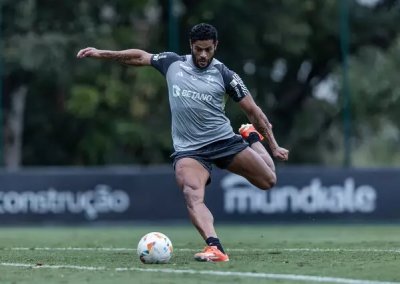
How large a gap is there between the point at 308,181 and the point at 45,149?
36.4 ft

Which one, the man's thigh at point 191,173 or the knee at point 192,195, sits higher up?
the man's thigh at point 191,173

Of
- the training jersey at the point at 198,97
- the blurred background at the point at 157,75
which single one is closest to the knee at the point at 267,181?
the training jersey at the point at 198,97

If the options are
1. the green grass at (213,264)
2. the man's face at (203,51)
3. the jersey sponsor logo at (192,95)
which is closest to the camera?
the green grass at (213,264)

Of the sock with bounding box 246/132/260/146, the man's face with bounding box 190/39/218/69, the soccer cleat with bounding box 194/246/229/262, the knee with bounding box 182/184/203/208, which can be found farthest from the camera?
the sock with bounding box 246/132/260/146

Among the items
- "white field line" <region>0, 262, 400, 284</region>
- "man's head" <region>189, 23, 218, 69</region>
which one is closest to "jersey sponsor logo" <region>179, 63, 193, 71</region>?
"man's head" <region>189, 23, 218, 69</region>

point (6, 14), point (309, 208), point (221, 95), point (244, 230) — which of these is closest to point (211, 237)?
point (221, 95)

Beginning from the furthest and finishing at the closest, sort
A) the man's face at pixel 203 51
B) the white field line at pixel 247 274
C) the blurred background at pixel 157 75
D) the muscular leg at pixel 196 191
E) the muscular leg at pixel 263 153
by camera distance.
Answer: the blurred background at pixel 157 75, the muscular leg at pixel 263 153, the man's face at pixel 203 51, the muscular leg at pixel 196 191, the white field line at pixel 247 274

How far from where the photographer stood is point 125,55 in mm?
12219

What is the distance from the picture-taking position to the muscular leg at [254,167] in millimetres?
12266

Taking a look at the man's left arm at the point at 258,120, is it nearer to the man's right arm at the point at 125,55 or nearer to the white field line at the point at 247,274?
the man's right arm at the point at 125,55

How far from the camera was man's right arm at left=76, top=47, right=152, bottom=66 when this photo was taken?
12.1 m

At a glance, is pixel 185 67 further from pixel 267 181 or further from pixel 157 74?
pixel 157 74

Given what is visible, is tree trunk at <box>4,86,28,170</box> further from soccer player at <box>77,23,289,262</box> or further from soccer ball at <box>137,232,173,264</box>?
soccer ball at <box>137,232,173,264</box>

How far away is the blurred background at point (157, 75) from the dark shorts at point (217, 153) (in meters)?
17.1
